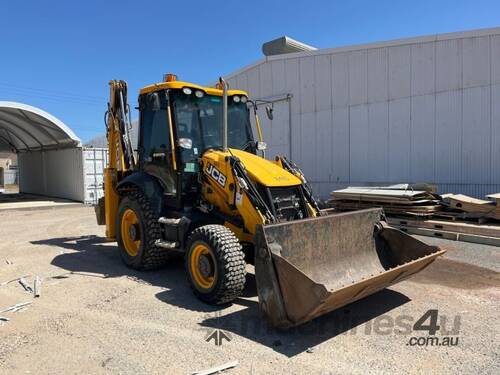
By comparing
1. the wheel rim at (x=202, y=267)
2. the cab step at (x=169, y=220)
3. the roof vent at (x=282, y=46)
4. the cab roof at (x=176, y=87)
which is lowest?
the wheel rim at (x=202, y=267)

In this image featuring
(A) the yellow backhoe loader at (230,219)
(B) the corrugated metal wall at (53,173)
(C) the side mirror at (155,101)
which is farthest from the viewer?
(B) the corrugated metal wall at (53,173)

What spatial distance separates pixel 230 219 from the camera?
5.87 metres

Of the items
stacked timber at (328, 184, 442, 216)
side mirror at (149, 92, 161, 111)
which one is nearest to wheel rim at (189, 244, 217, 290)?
side mirror at (149, 92, 161, 111)

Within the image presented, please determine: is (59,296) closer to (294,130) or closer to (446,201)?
(446,201)

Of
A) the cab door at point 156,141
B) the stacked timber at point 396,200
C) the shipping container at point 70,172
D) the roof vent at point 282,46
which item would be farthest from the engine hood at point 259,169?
the shipping container at point 70,172

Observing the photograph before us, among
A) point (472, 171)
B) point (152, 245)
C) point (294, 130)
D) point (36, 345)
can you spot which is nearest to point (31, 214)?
point (294, 130)

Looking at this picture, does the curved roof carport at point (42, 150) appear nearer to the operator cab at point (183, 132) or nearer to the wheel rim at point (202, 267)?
the operator cab at point (183, 132)

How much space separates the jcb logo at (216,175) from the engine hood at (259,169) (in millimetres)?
70

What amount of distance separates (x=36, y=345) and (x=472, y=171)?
10741 millimetres

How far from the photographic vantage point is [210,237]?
5.16m

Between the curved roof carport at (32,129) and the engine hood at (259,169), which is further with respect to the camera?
the curved roof carport at (32,129)

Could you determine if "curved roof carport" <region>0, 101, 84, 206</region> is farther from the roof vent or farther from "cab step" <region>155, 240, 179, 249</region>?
"cab step" <region>155, 240, 179, 249</region>

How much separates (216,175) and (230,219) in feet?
2.03

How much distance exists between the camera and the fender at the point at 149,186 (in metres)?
6.65
